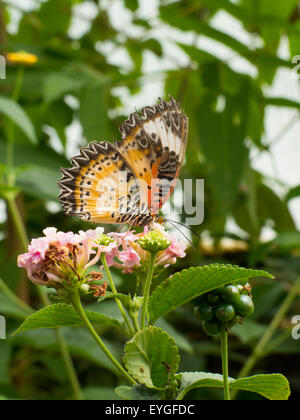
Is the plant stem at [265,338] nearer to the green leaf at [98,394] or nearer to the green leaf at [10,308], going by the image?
the green leaf at [98,394]

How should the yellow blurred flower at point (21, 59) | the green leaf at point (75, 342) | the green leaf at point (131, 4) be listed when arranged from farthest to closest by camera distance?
1. the green leaf at point (131, 4)
2. the yellow blurred flower at point (21, 59)
3. the green leaf at point (75, 342)

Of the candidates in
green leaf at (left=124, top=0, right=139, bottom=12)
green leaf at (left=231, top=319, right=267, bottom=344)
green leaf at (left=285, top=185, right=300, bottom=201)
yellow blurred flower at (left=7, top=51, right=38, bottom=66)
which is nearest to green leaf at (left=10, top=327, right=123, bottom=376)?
green leaf at (left=231, top=319, right=267, bottom=344)

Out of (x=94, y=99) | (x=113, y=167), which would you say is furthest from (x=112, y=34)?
(x=113, y=167)

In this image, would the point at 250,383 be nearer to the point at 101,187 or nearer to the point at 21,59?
the point at 101,187

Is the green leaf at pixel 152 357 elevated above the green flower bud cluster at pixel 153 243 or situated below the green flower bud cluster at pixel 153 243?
below

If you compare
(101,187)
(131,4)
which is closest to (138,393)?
(101,187)

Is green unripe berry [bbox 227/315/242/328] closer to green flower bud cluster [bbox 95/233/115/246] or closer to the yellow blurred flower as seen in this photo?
green flower bud cluster [bbox 95/233/115/246]

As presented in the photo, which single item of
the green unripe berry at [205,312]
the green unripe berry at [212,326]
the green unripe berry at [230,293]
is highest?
the green unripe berry at [230,293]

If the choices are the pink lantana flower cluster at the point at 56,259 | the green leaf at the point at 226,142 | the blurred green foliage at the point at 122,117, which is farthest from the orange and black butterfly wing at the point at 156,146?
the green leaf at the point at 226,142
